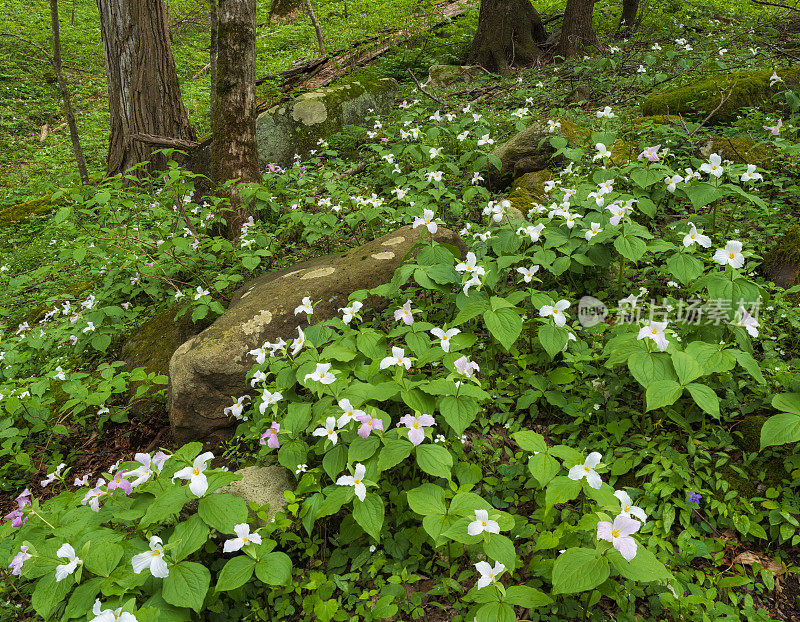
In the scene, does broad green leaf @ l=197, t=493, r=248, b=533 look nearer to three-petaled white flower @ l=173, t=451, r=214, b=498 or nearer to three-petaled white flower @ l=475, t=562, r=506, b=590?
three-petaled white flower @ l=173, t=451, r=214, b=498

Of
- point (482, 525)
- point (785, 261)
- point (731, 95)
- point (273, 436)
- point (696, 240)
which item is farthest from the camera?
point (731, 95)

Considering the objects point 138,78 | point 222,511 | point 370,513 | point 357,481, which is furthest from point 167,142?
point 370,513

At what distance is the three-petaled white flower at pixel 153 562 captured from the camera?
166cm

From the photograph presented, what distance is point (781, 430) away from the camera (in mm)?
1862

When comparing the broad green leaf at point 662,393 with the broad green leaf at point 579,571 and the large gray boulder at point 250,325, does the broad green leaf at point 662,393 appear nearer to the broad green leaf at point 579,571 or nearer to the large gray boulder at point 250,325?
the broad green leaf at point 579,571

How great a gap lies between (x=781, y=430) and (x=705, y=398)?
0.30 metres

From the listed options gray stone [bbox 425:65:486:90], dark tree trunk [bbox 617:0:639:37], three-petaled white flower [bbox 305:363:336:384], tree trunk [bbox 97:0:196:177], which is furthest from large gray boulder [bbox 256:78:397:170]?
dark tree trunk [bbox 617:0:639:37]

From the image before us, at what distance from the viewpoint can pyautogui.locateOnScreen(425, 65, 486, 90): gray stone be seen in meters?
8.23

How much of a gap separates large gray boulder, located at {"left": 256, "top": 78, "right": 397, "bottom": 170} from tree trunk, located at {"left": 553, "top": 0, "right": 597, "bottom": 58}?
3.82 metres

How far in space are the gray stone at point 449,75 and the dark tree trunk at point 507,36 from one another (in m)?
0.42

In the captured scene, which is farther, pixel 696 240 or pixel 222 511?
pixel 696 240

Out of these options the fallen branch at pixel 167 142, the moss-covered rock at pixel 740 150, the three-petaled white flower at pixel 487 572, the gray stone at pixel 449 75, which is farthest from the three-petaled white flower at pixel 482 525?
the gray stone at pixel 449 75

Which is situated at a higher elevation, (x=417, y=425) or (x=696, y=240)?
(x=696, y=240)

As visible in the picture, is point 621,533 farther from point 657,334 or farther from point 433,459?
point 657,334
